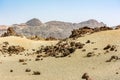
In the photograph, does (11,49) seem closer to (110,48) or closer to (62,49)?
(62,49)

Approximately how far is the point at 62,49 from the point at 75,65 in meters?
9.93

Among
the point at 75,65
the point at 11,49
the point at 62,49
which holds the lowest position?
the point at 75,65

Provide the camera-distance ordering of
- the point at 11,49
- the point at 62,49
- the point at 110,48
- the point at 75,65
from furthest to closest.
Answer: the point at 11,49 < the point at 62,49 < the point at 110,48 < the point at 75,65

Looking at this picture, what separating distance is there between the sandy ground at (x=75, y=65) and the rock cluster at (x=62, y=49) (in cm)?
111

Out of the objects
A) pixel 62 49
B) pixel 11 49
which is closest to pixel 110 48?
pixel 62 49

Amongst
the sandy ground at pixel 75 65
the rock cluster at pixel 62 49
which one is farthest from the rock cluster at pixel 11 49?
the rock cluster at pixel 62 49

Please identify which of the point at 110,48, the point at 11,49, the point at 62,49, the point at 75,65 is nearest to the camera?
the point at 75,65

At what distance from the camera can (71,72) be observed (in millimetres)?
30938

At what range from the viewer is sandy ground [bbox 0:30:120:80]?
1151 inches

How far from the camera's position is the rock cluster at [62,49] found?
137 ft

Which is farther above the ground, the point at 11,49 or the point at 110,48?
the point at 110,48

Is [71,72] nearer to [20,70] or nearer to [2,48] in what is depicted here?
[20,70]

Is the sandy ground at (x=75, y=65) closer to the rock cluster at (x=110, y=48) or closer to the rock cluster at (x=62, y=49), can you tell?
the rock cluster at (x=110, y=48)

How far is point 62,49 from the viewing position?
4434 centimetres
